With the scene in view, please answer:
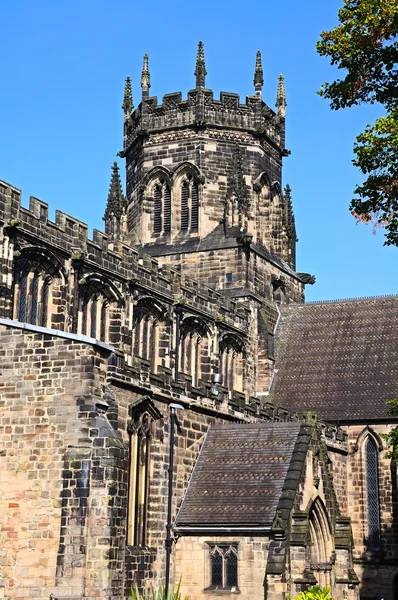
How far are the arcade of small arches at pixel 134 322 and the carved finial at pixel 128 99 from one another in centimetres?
1447

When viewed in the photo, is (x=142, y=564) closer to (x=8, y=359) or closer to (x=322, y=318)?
(x=8, y=359)

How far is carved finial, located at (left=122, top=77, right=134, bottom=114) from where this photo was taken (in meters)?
51.3

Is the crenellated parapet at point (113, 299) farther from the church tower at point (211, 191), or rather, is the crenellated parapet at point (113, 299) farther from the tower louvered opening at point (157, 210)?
the tower louvered opening at point (157, 210)

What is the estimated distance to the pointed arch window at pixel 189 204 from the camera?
155 feet

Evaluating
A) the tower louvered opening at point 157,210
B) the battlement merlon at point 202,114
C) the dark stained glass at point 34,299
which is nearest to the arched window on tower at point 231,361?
the tower louvered opening at point 157,210

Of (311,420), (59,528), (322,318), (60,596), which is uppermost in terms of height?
(322,318)

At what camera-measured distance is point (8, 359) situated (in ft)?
82.8

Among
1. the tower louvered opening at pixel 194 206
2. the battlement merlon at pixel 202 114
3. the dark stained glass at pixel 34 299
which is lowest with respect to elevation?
the dark stained glass at pixel 34 299

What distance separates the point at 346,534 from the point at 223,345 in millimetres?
13026

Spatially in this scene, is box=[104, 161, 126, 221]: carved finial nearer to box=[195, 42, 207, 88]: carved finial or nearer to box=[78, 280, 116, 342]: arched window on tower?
box=[195, 42, 207, 88]: carved finial

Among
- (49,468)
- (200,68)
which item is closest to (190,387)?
(49,468)

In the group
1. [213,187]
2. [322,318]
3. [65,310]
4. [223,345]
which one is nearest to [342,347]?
[322,318]

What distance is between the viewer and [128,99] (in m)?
51.6

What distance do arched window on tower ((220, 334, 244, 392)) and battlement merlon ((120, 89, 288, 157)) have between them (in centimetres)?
1082
